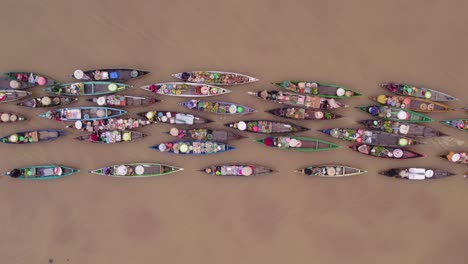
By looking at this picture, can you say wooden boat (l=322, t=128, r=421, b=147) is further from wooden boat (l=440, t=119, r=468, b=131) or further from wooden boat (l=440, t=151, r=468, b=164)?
wooden boat (l=440, t=119, r=468, b=131)

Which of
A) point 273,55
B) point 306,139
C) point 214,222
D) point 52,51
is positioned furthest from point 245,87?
point 52,51

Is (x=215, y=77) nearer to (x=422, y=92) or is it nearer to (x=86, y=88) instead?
(x=86, y=88)

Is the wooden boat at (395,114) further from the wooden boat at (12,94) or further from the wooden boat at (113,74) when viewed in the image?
the wooden boat at (12,94)

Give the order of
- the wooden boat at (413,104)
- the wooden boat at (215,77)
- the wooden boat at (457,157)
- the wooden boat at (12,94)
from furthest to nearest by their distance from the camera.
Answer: the wooden boat at (12,94) → the wooden boat at (215,77) → the wooden boat at (413,104) → the wooden boat at (457,157)

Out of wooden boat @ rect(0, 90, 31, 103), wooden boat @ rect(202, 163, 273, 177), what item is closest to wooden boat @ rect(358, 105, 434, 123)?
wooden boat @ rect(202, 163, 273, 177)

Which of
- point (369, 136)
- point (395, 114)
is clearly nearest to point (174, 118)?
point (369, 136)

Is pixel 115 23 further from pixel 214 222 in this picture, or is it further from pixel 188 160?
pixel 214 222

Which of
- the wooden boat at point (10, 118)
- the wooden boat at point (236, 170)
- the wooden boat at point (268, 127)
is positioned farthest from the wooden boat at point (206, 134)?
the wooden boat at point (10, 118)
